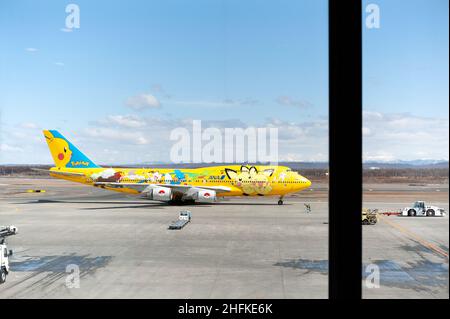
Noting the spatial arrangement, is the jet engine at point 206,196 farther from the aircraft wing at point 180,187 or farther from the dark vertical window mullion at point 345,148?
the dark vertical window mullion at point 345,148

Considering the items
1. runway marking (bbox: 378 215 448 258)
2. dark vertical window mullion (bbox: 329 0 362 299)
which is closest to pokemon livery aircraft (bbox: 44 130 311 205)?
runway marking (bbox: 378 215 448 258)

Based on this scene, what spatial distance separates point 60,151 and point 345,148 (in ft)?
81.6

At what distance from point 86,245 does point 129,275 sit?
12.9 feet

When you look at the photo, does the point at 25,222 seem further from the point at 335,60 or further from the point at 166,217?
the point at 335,60

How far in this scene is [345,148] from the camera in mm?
2172

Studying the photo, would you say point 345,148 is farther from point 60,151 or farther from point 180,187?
point 60,151

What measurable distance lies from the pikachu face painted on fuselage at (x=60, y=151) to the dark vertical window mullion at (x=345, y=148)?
24421mm

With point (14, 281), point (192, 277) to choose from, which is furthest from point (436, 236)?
point (14, 281)

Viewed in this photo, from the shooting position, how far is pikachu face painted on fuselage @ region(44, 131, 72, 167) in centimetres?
2452

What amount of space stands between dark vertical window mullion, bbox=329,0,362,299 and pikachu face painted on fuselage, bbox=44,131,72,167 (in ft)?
80.1

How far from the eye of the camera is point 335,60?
2229 mm

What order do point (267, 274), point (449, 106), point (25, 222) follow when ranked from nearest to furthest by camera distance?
point (449, 106) < point (267, 274) < point (25, 222)

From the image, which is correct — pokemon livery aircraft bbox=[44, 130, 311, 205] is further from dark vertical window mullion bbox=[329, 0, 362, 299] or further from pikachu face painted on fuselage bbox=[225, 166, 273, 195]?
dark vertical window mullion bbox=[329, 0, 362, 299]

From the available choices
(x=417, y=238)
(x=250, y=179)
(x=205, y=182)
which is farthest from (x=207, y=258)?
(x=205, y=182)
